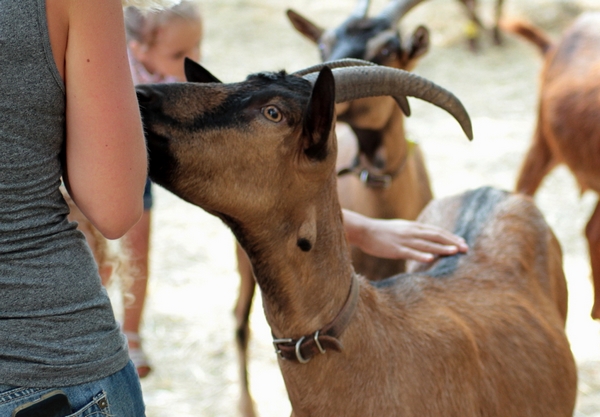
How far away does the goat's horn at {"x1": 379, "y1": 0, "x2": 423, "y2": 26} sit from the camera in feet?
13.0

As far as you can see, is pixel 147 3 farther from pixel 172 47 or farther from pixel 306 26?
pixel 306 26

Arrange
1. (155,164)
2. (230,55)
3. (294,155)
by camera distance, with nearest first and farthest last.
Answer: (155,164) < (294,155) < (230,55)

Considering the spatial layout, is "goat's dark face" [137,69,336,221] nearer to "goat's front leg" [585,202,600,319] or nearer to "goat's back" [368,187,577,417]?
"goat's back" [368,187,577,417]

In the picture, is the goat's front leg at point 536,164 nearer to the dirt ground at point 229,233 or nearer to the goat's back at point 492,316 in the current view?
the dirt ground at point 229,233

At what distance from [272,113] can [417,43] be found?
2.55m

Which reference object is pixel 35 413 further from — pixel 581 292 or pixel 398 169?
pixel 581 292

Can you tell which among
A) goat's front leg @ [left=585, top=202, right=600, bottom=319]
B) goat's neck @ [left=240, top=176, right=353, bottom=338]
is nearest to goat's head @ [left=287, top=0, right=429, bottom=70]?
goat's front leg @ [left=585, top=202, right=600, bottom=319]

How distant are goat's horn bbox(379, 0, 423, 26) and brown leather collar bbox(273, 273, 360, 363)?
8.33 feet

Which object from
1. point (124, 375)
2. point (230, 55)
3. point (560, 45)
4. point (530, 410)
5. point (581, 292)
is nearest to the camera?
point (124, 375)

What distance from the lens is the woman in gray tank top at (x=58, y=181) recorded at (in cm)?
115

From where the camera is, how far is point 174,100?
154cm

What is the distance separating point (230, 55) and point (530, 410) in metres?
8.52

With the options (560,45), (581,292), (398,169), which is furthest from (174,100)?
(560,45)

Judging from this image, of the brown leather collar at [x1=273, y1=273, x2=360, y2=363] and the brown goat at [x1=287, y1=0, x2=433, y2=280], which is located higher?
the brown leather collar at [x1=273, y1=273, x2=360, y2=363]
